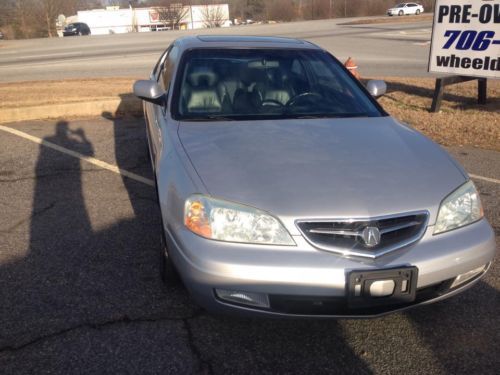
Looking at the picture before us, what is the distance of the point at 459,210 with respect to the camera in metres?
2.79

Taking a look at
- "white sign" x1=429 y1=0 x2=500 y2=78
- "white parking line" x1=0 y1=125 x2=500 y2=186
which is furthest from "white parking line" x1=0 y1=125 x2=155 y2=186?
"white sign" x1=429 y1=0 x2=500 y2=78

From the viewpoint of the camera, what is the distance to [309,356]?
2.74 m

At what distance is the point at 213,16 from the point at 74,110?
65567 millimetres

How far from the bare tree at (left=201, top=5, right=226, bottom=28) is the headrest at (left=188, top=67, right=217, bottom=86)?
67112 millimetres

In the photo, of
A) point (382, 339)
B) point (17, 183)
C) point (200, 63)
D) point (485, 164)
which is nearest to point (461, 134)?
point (485, 164)

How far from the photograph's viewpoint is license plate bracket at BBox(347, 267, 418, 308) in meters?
2.45

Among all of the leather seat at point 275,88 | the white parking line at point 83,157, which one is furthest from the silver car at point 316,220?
the white parking line at point 83,157

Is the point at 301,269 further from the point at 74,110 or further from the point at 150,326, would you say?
the point at 74,110

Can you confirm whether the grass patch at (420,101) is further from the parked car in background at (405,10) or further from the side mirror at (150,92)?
the parked car in background at (405,10)

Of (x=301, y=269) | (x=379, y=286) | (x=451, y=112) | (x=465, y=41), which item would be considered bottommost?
(x=451, y=112)

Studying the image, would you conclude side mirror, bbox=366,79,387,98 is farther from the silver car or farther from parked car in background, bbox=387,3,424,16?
parked car in background, bbox=387,3,424,16

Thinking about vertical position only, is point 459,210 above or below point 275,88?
below

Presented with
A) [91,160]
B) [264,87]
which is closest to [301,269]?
[264,87]

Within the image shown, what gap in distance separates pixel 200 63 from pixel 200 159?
149 centimetres
